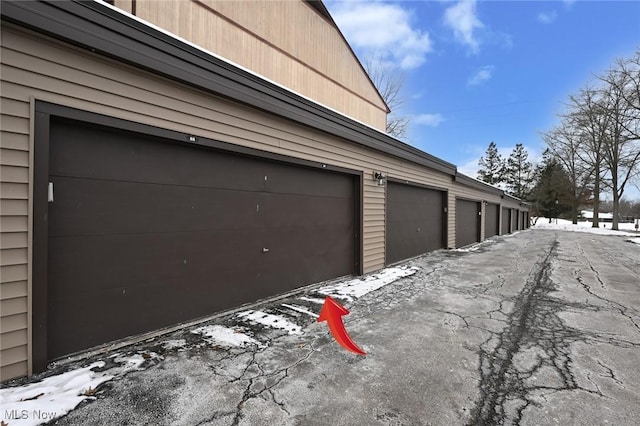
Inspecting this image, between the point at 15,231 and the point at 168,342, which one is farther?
the point at 168,342

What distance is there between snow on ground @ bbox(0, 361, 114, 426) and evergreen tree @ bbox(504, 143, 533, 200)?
57.2 meters

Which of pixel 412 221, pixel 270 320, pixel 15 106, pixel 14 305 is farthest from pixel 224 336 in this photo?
pixel 412 221

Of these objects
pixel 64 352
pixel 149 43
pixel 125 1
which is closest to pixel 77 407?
pixel 64 352

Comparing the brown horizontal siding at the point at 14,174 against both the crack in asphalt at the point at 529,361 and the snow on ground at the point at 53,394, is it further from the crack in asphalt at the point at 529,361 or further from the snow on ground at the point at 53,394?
the crack in asphalt at the point at 529,361

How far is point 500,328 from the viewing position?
3529 mm

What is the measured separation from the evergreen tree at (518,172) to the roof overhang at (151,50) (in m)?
54.8

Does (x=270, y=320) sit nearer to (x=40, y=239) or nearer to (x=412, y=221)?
(x=40, y=239)

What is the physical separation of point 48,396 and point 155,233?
156cm

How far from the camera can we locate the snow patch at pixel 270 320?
11.2ft

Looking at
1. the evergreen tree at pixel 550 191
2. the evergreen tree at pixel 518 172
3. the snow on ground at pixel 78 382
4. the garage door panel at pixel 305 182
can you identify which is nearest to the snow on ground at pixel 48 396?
the snow on ground at pixel 78 382

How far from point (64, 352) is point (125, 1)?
16.6 feet

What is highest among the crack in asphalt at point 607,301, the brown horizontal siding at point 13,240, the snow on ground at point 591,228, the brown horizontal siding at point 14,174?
the brown horizontal siding at point 14,174

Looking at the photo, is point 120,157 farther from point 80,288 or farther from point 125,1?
point 125,1

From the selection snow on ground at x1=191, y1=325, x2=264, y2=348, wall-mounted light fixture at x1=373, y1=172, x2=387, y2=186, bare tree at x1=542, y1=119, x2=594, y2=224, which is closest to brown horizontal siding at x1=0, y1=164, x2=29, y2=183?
snow on ground at x1=191, y1=325, x2=264, y2=348
